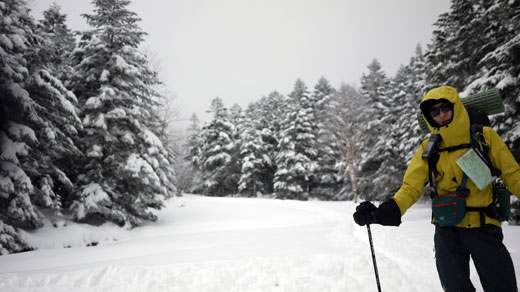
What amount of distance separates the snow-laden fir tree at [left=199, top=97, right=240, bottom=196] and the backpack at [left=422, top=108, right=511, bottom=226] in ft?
107

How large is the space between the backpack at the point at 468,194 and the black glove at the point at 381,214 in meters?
0.32

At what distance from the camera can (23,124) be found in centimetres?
982

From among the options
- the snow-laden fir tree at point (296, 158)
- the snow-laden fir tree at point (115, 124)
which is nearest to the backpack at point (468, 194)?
the snow-laden fir tree at point (115, 124)

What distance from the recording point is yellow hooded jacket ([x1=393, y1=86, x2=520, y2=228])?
217 cm

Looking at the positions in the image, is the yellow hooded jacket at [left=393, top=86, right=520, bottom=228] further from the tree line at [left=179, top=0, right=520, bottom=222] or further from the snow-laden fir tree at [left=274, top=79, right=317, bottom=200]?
the snow-laden fir tree at [left=274, top=79, right=317, bottom=200]

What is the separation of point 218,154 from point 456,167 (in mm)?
33366

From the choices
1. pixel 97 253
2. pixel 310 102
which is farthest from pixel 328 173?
pixel 97 253

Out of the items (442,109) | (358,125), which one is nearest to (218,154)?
(358,125)

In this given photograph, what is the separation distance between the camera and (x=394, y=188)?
16812 mm

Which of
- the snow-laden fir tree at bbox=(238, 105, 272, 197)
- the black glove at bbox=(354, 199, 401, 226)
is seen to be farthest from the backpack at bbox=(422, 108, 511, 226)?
the snow-laden fir tree at bbox=(238, 105, 272, 197)

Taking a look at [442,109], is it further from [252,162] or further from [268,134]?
[268,134]

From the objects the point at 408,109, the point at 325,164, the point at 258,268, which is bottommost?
the point at 258,268

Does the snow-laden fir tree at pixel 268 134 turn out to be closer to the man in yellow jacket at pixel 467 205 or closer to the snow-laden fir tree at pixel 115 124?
the snow-laden fir tree at pixel 115 124

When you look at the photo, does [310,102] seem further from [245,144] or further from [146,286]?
[146,286]
